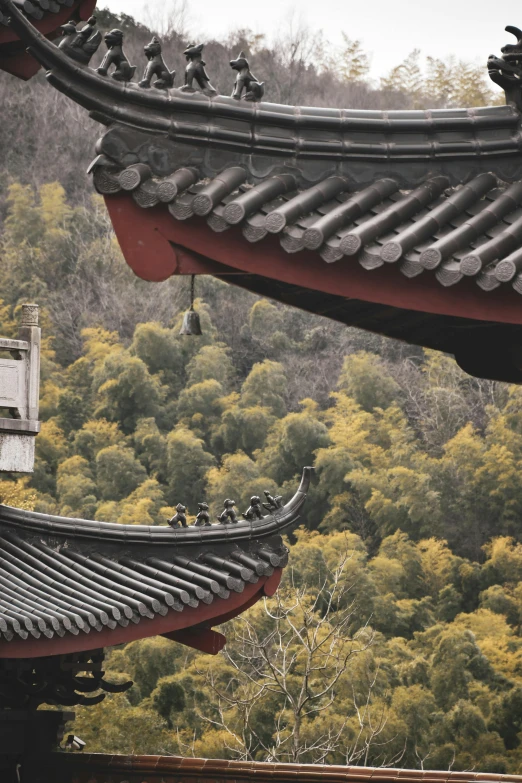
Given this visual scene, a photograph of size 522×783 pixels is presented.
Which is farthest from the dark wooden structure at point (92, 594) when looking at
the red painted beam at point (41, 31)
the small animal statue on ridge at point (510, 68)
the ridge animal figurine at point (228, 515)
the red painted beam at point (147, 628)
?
the small animal statue on ridge at point (510, 68)

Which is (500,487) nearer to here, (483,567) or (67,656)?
(483,567)

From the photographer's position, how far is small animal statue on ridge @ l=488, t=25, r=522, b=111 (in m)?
3.65

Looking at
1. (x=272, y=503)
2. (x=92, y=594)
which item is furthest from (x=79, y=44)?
(x=272, y=503)

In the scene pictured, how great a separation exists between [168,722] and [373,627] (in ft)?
20.5

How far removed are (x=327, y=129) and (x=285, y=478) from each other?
2819cm

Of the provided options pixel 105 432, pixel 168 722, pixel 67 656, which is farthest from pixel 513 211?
pixel 105 432

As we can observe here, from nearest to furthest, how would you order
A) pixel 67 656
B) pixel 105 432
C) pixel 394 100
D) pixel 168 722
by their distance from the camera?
pixel 67 656 < pixel 168 722 < pixel 105 432 < pixel 394 100

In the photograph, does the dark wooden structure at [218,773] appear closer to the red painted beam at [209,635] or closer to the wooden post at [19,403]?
the red painted beam at [209,635]

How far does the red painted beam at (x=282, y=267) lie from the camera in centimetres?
354

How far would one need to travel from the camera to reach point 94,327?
3784 centimetres

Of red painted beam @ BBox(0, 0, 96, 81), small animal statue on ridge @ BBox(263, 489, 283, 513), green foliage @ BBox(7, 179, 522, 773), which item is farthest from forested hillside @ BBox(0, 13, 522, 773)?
red painted beam @ BBox(0, 0, 96, 81)

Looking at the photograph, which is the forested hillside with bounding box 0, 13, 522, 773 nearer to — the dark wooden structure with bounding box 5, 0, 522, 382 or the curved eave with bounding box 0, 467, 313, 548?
the curved eave with bounding box 0, 467, 313, 548

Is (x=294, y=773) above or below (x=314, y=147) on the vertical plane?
below

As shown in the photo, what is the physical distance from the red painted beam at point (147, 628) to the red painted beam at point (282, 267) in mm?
3768
